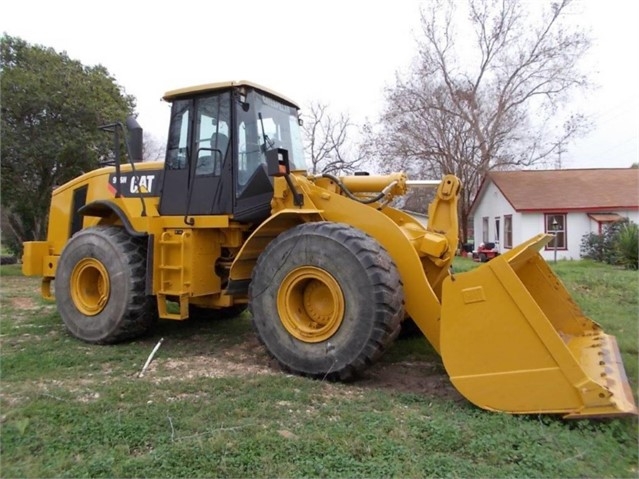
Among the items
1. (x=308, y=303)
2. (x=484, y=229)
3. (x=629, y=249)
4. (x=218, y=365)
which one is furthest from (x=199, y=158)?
(x=484, y=229)

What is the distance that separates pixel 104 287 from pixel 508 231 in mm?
21916

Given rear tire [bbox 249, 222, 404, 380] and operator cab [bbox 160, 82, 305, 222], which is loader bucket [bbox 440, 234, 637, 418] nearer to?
rear tire [bbox 249, 222, 404, 380]

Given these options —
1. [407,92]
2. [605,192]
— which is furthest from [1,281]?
[605,192]

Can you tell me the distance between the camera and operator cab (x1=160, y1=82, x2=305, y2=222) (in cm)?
539

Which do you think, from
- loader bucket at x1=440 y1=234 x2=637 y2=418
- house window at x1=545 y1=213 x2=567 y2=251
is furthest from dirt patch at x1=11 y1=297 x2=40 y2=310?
house window at x1=545 y1=213 x2=567 y2=251

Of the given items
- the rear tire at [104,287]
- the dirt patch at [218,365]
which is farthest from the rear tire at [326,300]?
the rear tire at [104,287]

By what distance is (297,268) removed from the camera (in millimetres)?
4492

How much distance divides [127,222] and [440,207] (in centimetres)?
337

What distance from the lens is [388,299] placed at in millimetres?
3998

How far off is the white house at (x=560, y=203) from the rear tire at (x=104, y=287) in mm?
19703

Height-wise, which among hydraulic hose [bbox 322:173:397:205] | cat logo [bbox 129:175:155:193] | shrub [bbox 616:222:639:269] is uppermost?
cat logo [bbox 129:175:155:193]

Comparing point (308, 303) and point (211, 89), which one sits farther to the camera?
point (211, 89)

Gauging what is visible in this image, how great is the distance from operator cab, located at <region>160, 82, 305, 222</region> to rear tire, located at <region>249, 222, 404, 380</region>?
0.99 m

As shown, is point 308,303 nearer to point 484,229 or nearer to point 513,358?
point 513,358
